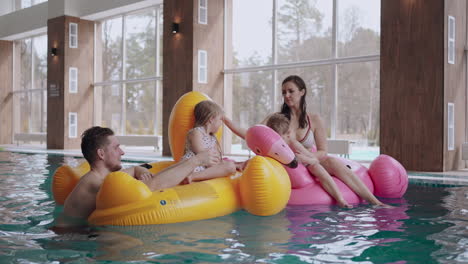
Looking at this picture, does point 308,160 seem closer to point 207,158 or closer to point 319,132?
point 319,132

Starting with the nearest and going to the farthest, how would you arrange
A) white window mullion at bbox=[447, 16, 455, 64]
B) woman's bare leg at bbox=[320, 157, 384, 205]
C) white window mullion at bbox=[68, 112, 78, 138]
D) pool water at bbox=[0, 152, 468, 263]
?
pool water at bbox=[0, 152, 468, 263]
woman's bare leg at bbox=[320, 157, 384, 205]
white window mullion at bbox=[447, 16, 455, 64]
white window mullion at bbox=[68, 112, 78, 138]

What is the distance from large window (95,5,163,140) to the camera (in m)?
12.9

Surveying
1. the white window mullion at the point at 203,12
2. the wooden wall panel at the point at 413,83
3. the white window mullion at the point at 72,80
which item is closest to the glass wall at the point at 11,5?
the white window mullion at the point at 72,80

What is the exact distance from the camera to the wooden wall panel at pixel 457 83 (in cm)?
701

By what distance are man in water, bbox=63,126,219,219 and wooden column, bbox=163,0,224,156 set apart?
7287mm

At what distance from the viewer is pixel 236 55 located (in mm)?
11281

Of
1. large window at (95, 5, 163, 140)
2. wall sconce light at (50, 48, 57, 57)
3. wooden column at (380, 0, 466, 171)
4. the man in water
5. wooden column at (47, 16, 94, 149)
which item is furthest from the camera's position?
wall sconce light at (50, 48, 57, 57)

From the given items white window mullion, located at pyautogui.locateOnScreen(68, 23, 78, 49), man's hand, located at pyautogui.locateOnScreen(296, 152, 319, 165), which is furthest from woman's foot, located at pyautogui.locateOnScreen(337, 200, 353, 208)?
white window mullion, located at pyautogui.locateOnScreen(68, 23, 78, 49)

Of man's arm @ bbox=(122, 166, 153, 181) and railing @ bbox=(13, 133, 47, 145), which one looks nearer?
man's arm @ bbox=(122, 166, 153, 181)

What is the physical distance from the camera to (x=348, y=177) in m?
3.98

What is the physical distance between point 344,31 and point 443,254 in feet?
25.2

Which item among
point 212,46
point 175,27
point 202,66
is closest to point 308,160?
point 202,66

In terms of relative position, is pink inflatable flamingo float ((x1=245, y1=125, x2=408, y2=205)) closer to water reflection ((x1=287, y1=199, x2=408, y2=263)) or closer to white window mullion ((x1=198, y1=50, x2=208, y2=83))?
water reflection ((x1=287, y1=199, x2=408, y2=263))

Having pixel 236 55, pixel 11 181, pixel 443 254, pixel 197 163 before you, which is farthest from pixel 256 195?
pixel 236 55
